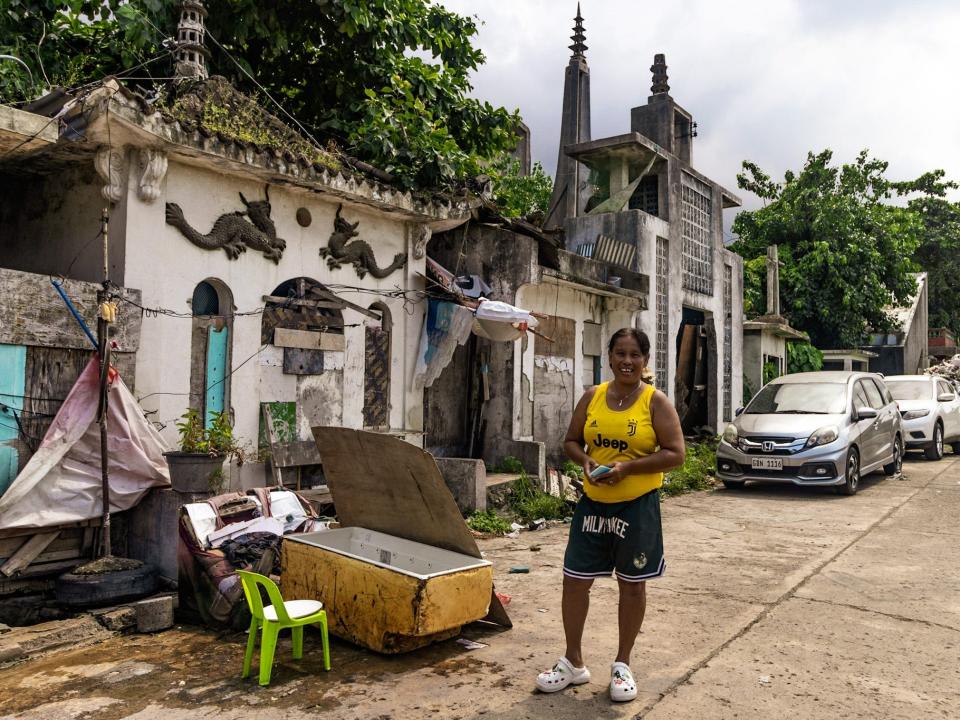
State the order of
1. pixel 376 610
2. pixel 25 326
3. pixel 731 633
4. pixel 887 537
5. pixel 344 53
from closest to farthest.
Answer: pixel 376 610 < pixel 731 633 < pixel 25 326 < pixel 887 537 < pixel 344 53

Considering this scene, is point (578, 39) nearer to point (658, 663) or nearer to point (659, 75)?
point (659, 75)

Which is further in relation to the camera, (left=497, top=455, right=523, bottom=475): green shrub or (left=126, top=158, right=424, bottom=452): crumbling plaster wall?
(left=497, top=455, right=523, bottom=475): green shrub

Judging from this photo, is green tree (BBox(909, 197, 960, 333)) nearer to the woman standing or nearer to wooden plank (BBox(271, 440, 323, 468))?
wooden plank (BBox(271, 440, 323, 468))

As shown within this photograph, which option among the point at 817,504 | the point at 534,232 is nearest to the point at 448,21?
the point at 534,232

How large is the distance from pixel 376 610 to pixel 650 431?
6.06 ft

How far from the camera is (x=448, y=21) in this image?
13.1m

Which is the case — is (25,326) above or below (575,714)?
above

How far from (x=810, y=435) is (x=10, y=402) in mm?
9122

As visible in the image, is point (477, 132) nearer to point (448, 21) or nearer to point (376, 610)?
point (448, 21)

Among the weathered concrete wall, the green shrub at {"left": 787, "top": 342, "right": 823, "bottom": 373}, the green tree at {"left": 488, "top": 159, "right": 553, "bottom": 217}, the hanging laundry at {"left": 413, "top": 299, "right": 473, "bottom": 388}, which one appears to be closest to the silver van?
the weathered concrete wall

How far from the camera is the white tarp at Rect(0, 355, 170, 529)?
5305mm

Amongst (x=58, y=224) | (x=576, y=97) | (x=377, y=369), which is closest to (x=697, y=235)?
(x=377, y=369)

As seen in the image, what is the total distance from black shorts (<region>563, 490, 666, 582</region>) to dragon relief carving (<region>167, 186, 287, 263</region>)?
4.56 metres

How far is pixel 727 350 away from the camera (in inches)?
662
